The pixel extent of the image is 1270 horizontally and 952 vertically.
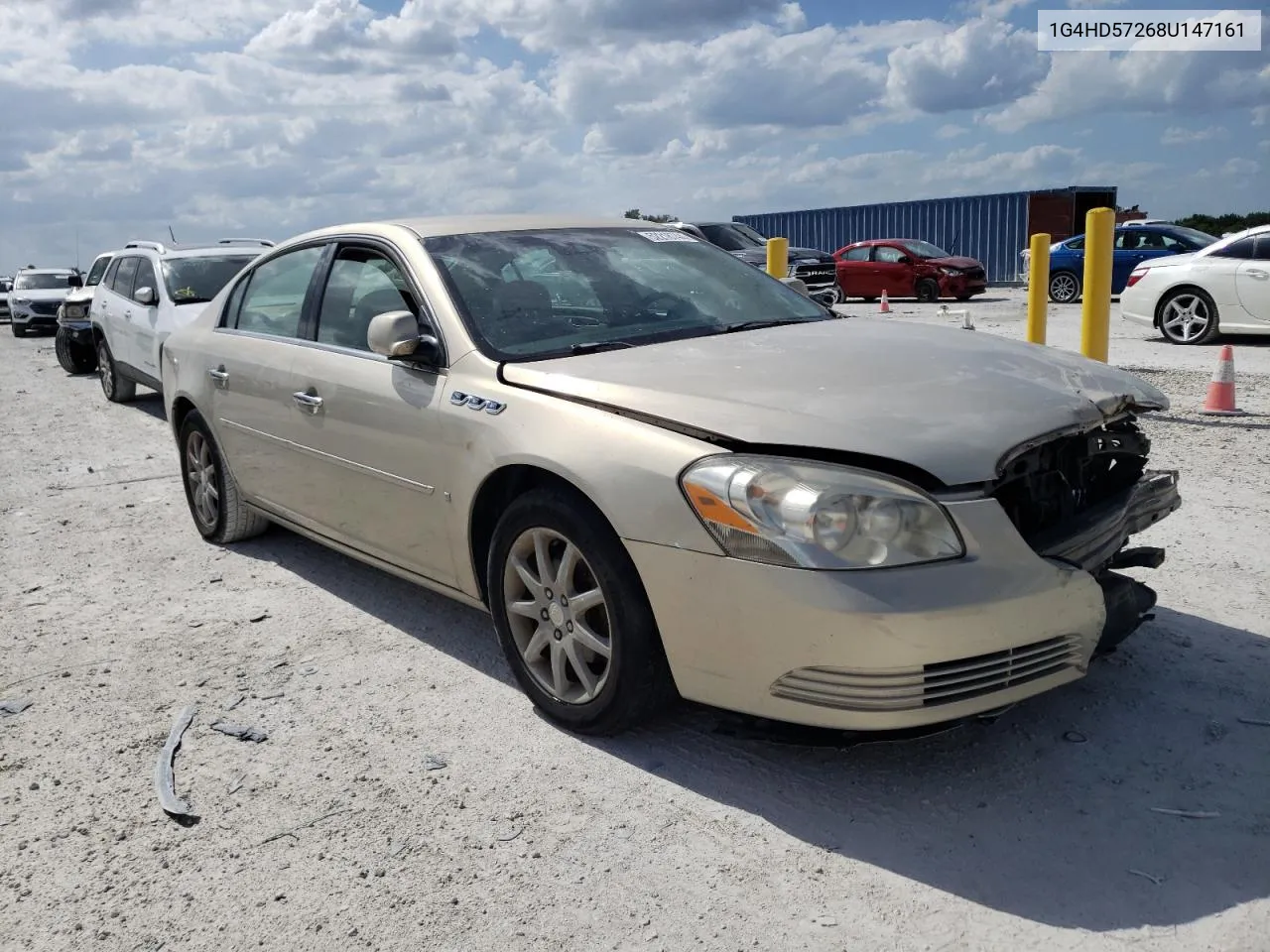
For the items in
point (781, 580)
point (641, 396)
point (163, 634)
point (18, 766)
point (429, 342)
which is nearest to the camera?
point (781, 580)

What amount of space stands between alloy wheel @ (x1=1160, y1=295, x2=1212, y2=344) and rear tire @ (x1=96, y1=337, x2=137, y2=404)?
1163 centimetres

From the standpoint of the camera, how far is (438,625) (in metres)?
4.62

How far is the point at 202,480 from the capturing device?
5988mm

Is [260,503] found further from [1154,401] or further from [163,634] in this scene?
[1154,401]

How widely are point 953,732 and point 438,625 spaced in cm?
211

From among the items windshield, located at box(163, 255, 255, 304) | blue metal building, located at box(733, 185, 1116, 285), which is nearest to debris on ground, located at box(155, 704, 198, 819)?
windshield, located at box(163, 255, 255, 304)

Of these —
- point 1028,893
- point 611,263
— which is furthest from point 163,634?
point 1028,893

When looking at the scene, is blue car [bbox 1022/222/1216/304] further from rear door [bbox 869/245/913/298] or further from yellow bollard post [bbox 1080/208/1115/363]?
yellow bollard post [bbox 1080/208/1115/363]

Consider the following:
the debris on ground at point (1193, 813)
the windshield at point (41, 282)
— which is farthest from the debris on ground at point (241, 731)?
the windshield at point (41, 282)

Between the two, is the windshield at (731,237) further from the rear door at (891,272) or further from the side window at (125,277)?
the side window at (125,277)

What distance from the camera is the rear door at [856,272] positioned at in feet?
81.3

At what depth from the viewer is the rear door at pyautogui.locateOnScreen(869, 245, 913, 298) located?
24172 millimetres

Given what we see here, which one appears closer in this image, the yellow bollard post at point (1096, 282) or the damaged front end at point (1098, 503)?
the damaged front end at point (1098, 503)

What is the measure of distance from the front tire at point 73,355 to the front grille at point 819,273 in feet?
47.2
